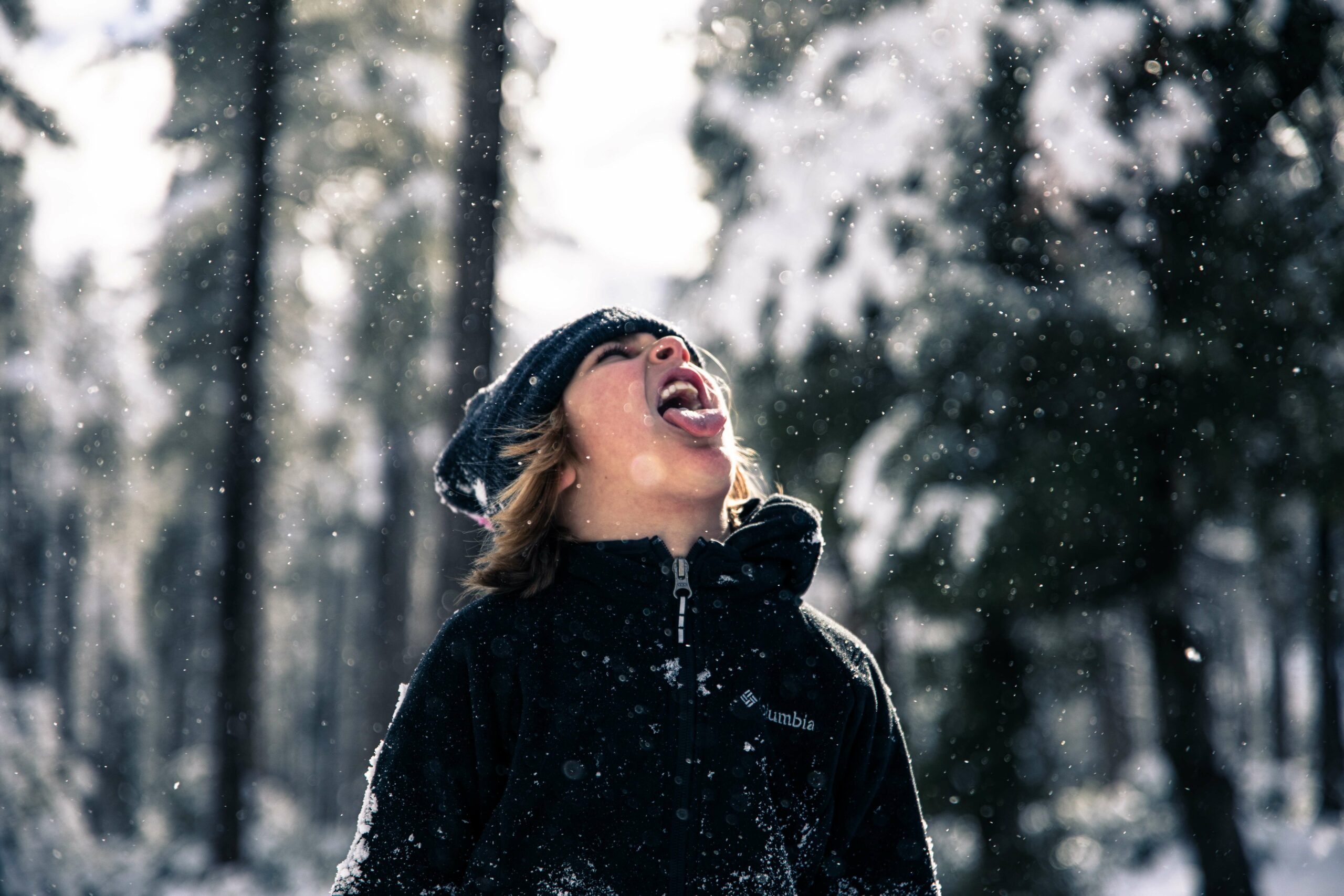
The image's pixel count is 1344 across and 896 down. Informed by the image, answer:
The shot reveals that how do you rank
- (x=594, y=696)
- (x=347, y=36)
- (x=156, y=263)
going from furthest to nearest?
(x=156, y=263) → (x=347, y=36) → (x=594, y=696)

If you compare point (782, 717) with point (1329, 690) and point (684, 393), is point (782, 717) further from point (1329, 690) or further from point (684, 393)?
point (1329, 690)

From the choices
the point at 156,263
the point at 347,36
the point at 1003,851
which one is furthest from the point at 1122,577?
the point at 156,263

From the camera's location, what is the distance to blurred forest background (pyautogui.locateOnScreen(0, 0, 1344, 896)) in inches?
215

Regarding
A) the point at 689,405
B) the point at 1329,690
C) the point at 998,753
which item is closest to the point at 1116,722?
the point at 1329,690

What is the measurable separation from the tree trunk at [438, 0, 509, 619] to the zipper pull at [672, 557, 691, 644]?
407 cm

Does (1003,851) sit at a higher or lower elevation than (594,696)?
lower

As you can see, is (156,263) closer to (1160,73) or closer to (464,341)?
(464,341)

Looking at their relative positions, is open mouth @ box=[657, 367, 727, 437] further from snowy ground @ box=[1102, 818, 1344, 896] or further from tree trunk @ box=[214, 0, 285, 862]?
snowy ground @ box=[1102, 818, 1344, 896]

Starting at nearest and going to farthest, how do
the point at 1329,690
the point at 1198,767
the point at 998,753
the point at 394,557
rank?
the point at 1198,767 < the point at 998,753 < the point at 1329,690 < the point at 394,557

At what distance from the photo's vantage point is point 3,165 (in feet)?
26.3

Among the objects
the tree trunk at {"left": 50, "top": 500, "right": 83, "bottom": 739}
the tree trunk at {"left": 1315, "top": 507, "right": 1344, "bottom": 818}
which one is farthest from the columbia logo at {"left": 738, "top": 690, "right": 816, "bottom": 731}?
the tree trunk at {"left": 50, "top": 500, "right": 83, "bottom": 739}

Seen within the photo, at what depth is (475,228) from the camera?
607cm

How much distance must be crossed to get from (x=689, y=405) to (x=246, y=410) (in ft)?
28.0

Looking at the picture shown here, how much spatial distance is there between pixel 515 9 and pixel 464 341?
2.59 m
